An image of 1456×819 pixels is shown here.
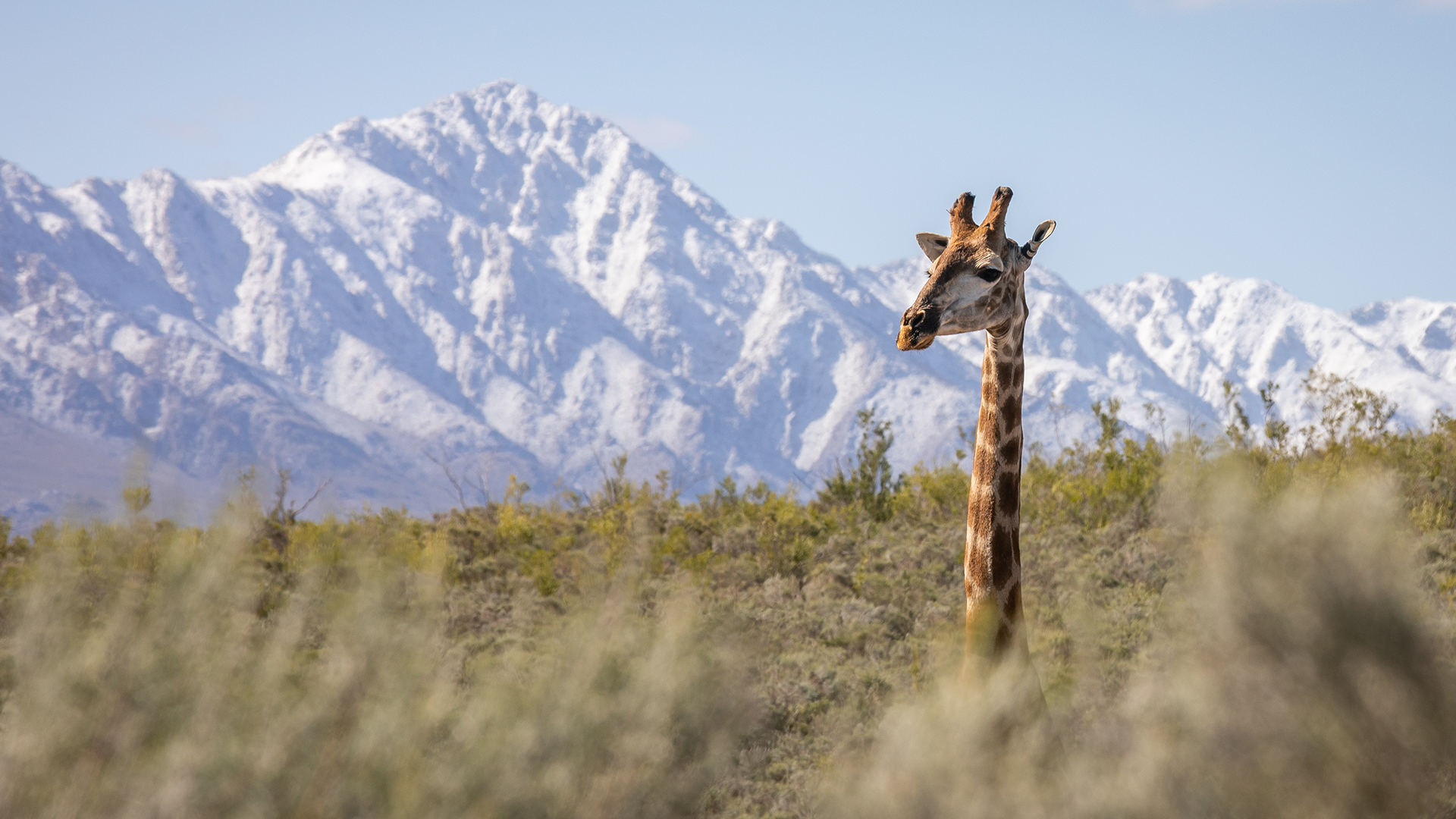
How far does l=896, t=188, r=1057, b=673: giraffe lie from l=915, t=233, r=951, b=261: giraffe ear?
0.64ft

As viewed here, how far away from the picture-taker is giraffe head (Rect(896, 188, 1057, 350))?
18.9 feet

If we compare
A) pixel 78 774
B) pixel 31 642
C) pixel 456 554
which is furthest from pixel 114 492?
pixel 456 554

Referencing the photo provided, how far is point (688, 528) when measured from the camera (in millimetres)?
17500

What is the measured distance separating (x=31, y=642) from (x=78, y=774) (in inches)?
22.9

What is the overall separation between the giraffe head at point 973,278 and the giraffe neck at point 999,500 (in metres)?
0.21

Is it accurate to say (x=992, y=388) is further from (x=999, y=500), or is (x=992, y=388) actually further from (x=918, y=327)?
(x=918, y=327)

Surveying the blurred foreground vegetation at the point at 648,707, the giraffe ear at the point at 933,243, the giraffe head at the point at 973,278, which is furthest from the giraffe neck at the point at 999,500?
the blurred foreground vegetation at the point at 648,707

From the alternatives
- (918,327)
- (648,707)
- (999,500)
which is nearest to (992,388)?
(999,500)

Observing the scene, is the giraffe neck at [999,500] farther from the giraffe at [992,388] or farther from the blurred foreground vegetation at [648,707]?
the blurred foreground vegetation at [648,707]

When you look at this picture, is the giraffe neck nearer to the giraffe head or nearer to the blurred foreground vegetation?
the giraffe head

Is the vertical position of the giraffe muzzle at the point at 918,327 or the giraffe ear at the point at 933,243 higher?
the giraffe ear at the point at 933,243

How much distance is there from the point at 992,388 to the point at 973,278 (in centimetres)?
80

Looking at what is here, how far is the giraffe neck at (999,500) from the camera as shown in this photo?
20.1 feet

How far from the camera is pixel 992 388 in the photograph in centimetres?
648
